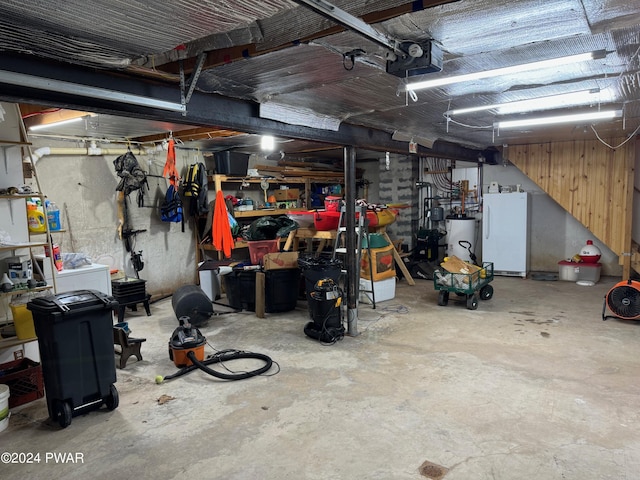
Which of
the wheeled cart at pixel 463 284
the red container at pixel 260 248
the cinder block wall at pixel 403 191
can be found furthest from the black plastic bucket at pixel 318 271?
the cinder block wall at pixel 403 191

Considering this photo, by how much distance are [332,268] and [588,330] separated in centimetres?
292

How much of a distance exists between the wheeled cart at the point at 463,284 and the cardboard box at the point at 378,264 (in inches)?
30.3

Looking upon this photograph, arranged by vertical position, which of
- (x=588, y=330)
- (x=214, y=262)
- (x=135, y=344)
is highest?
(x=214, y=262)

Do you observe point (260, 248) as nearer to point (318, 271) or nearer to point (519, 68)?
point (318, 271)

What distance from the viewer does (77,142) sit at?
571cm

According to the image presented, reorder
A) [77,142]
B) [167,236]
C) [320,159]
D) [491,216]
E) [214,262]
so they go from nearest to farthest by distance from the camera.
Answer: [77,142]
[214,262]
[167,236]
[491,216]
[320,159]

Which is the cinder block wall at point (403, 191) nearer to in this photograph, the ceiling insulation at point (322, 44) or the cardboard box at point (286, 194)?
the cardboard box at point (286, 194)

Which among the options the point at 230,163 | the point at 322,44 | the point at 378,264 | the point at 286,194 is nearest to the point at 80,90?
the point at 322,44

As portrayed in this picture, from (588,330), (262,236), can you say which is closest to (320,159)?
(262,236)

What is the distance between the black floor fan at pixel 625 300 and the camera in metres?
4.82

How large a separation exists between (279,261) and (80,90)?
367cm

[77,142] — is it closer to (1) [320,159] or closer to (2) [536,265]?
(1) [320,159]

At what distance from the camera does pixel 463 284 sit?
5676mm

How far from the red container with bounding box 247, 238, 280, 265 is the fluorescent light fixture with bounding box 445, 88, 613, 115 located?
3.21 m
